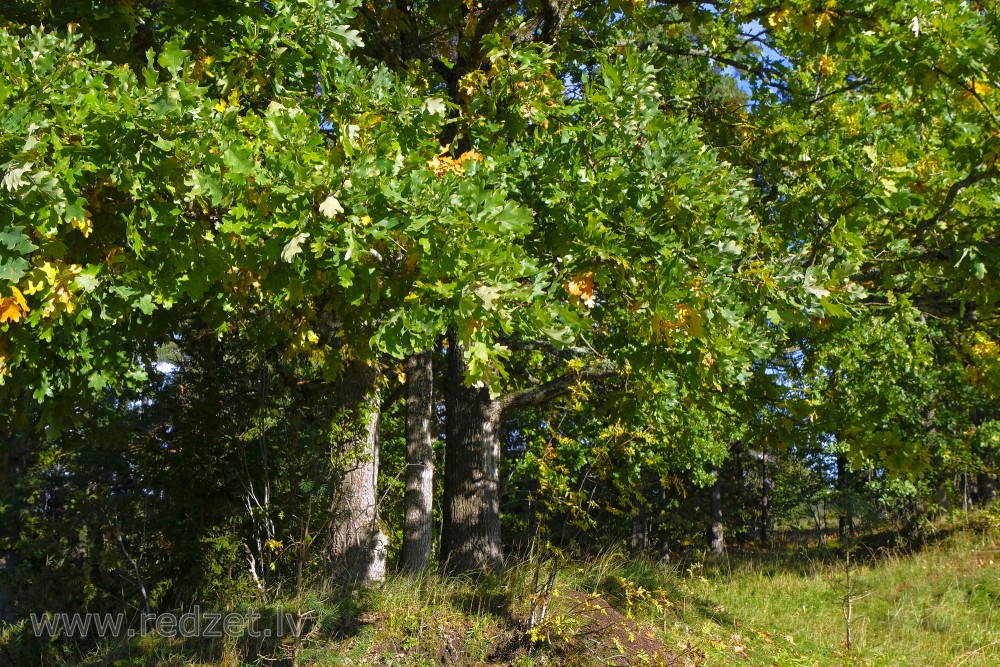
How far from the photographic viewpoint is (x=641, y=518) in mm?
23219

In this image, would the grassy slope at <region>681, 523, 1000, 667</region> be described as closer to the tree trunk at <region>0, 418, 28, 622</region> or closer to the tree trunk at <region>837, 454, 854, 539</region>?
the tree trunk at <region>837, 454, 854, 539</region>

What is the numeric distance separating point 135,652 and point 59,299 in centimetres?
377

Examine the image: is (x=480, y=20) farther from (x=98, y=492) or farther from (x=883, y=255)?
(x=98, y=492)

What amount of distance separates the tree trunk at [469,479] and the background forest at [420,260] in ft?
0.13

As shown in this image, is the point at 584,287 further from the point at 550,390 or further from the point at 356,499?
the point at 356,499

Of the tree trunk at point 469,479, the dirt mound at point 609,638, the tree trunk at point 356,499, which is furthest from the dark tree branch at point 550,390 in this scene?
the dirt mound at point 609,638

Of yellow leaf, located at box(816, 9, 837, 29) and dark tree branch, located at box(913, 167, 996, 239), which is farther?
yellow leaf, located at box(816, 9, 837, 29)

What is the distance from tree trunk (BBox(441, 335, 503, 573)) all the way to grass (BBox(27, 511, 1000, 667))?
27.1 inches

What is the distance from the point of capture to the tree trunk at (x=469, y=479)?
7.79 m

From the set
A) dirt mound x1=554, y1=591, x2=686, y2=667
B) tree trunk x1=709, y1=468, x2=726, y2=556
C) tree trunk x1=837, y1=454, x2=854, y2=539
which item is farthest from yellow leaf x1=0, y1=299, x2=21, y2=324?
tree trunk x1=709, y1=468, x2=726, y2=556

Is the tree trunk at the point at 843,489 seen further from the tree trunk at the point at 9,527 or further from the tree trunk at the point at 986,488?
the tree trunk at the point at 9,527

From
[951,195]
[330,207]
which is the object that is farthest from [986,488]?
[330,207]

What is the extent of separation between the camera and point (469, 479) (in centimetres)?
799

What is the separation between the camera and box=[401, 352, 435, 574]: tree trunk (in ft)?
27.0
